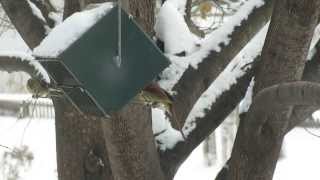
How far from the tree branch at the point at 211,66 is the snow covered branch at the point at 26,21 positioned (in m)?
0.62

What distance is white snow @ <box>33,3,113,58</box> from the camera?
4.53ft

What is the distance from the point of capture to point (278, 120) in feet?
6.01

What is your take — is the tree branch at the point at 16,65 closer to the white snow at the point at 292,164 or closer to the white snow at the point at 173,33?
the white snow at the point at 173,33

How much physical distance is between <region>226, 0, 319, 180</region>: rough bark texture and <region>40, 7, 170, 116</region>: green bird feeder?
0.44 m

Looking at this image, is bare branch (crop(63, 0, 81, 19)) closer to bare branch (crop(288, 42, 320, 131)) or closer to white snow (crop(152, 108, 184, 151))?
white snow (crop(152, 108, 184, 151))

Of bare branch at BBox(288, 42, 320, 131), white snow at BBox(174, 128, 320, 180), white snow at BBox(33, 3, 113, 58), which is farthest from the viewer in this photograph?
white snow at BBox(174, 128, 320, 180)

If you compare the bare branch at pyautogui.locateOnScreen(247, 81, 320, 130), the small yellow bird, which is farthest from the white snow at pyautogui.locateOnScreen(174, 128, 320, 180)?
the small yellow bird

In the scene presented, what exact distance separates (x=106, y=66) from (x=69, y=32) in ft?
0.40

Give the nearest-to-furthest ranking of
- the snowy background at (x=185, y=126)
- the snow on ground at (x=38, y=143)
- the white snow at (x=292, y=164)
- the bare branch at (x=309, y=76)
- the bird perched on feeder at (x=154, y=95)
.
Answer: the bird perched on feeder at (x=154, y=95) < the bare branch at (x=309, y=76) < the snowy background at (x=185, y=126) < the white snow at (x=292, y=164) < the snow on ground at (x=38, y=143)

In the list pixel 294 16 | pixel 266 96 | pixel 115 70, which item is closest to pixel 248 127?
pixel 266 96

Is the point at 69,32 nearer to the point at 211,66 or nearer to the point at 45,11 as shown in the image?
the point at 211,66

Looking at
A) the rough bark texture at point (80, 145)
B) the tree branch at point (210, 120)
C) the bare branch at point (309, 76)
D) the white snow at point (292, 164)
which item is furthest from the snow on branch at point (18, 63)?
the white snow at point (292, 164)

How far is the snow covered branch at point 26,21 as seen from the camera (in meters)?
2.33

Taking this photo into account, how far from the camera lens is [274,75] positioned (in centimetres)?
187
